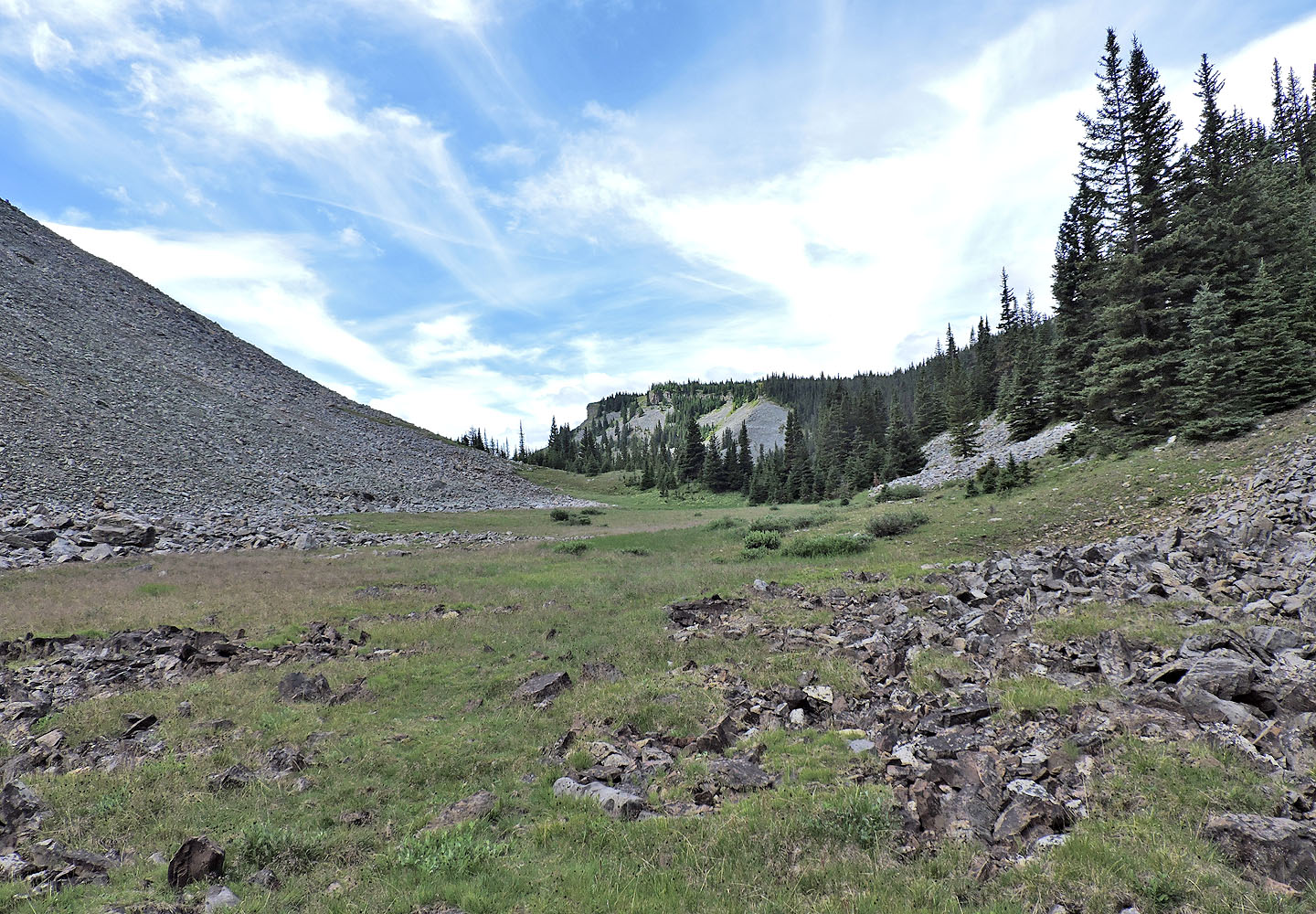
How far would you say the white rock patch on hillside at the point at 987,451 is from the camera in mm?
46812

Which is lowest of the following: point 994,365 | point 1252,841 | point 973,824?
point 973,824

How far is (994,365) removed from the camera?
95.4 meters

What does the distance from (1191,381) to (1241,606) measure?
2433cm

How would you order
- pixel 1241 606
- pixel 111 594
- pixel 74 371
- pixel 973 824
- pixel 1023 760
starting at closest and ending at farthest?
1. pixel 973 824
2. pixel 1023 760
3. pixel 1241 606
4. pixel 111 594
5. pixel 74 371

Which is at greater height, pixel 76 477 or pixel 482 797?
pixel 76 477

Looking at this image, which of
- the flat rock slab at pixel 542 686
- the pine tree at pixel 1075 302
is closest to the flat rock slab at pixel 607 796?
the flat rock slab at pixel 542 686

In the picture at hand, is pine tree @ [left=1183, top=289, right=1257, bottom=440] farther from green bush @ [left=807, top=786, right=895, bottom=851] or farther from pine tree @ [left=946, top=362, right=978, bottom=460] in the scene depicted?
pine tree @ [left=946, top=362, right=978, bottom=460]

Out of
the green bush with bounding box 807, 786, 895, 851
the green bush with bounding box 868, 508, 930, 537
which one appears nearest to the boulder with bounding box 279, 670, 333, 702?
the green bush with bounding box 807, 786, 895, 851

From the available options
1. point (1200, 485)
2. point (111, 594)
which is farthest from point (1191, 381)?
point (111, 594)

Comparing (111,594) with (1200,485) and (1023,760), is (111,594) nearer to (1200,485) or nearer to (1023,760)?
(1023,760)

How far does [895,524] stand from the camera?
27.9 meters

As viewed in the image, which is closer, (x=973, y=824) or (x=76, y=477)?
(x=973, y=824)

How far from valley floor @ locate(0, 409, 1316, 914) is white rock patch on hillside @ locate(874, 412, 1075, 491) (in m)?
29.4

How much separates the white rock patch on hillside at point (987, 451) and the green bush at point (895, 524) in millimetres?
12483
